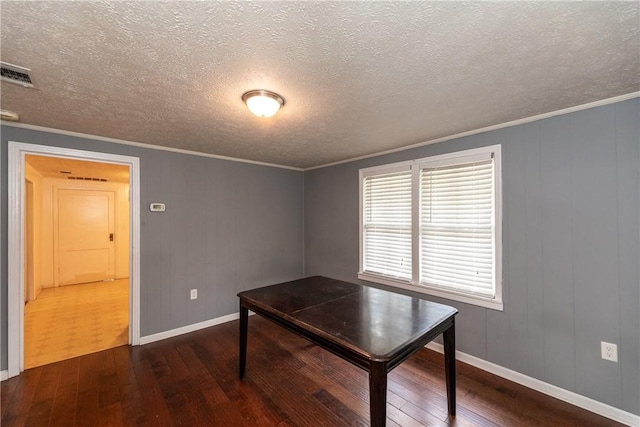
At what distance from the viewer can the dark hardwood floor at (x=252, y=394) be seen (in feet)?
5.94

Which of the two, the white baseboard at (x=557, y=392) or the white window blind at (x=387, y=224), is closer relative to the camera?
the white baseboard at (x=557, y=392)

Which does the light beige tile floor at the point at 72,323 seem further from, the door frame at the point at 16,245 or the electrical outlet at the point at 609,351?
→ the electrical outlet at the point at 609,351

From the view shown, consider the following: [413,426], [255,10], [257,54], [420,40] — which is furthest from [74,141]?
[413,426]

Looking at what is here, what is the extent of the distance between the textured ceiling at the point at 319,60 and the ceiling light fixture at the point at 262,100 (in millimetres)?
53

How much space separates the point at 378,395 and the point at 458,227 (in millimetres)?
1900

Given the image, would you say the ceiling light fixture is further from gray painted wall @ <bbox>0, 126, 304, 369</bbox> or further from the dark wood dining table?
gray painted wall @ <bbox>0, 126, 304, 369</bbox>

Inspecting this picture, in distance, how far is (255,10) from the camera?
1.02 metres

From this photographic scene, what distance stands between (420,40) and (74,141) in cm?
323

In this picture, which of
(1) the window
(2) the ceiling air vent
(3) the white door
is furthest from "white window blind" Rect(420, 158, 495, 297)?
(3) the white door

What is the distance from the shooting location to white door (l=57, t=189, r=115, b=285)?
5.23m

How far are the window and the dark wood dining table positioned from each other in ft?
2.73

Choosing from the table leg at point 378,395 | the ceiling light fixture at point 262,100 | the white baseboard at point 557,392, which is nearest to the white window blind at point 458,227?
the white baseboard at point 557,392

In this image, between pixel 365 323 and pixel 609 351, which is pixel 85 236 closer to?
pixel 365 323

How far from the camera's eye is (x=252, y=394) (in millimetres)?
2080
